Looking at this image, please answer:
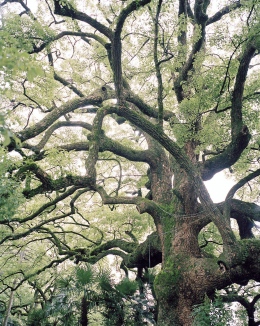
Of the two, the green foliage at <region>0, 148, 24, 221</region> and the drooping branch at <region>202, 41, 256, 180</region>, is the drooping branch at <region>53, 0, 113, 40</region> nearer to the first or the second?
the drooping branch at <region>202, 41, 256, 180</region>

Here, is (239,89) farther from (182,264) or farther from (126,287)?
(126,287)

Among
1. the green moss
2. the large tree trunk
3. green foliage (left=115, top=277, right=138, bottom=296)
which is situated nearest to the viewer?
the large tree trunk

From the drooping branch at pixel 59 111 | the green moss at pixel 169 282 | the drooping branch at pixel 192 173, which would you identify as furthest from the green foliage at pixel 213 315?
the drooping branch at pixel 59 111

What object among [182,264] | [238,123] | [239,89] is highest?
[239,89]

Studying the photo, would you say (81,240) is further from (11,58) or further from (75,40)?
(11,58)

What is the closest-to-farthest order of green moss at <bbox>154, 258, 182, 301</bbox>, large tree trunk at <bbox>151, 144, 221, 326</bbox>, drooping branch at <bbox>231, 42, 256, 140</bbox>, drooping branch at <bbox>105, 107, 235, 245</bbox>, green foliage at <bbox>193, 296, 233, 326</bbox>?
1. green foliage at <bbox>193, 296, 233, 326</bbox>
2. drooping branch at <bbox>231, 42, 256, 140</bbox>
3. drooping branch at <bbox>105, 107, 235, 245</bbox>
4. large tree trunk at <bbox>151, 144, 221, 326</bbox>
5. green moss at <bbox>154, 258, 182, 301</bbox>

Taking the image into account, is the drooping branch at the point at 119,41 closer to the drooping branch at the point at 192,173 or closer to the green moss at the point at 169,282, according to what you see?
the drooping branch at the point at 192,173

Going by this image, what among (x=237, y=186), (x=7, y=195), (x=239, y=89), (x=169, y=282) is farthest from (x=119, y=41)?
(x=169, y=282)

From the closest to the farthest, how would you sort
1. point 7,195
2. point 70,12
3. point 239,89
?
point 7,195
point 70,12
point 239,89

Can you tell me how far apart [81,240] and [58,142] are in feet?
15.2

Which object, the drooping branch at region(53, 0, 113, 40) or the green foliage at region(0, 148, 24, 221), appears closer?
the green foliage at region(0, 148, 24, 221)

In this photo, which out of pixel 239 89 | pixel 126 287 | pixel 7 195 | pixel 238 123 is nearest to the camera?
pixel 7 195

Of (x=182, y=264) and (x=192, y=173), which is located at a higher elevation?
(x=192, y=173)

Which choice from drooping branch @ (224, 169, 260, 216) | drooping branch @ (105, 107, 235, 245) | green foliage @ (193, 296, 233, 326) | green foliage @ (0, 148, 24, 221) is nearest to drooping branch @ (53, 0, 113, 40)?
drooping branch @ (105, 107, 235, 245)
